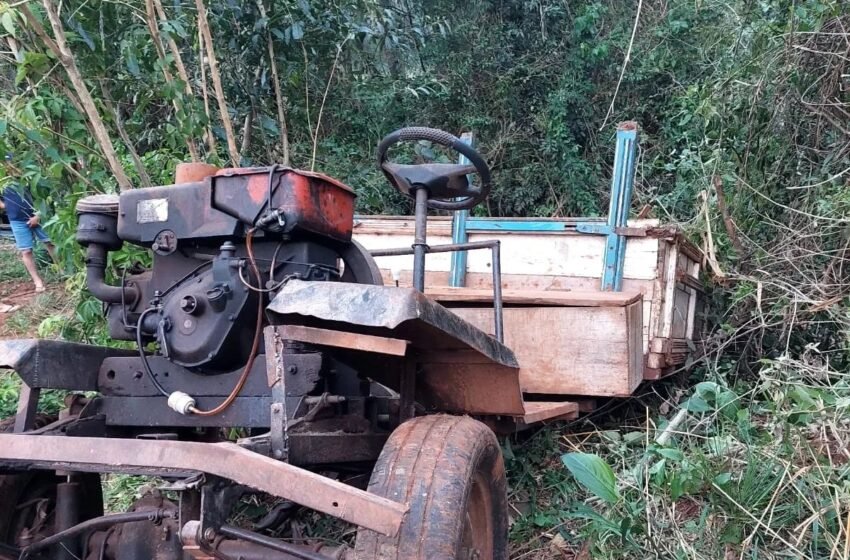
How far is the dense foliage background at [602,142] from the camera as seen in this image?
290 cm

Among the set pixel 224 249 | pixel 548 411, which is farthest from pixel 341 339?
pixel 548 411

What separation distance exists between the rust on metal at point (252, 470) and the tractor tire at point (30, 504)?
92 centimetres

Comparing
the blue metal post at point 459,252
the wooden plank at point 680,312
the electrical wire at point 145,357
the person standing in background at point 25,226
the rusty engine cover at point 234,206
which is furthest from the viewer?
the person standing in background at point 25,226

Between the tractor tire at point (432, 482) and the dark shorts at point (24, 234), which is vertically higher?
the tractor tire at point (432, 482)

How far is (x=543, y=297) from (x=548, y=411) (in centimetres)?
65

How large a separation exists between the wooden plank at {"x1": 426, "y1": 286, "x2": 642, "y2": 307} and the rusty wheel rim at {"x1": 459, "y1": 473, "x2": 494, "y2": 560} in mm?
1399

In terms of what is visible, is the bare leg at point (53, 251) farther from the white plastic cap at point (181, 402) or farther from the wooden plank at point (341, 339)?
the wooden plank at point (341, 339)

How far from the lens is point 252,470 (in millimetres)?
1612

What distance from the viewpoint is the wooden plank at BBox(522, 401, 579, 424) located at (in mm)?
3064

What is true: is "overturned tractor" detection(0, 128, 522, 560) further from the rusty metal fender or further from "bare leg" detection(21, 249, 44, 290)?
"bare leg" detection(21, 249, 44, 290)

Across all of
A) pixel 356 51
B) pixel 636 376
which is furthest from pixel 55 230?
pixel 356 51

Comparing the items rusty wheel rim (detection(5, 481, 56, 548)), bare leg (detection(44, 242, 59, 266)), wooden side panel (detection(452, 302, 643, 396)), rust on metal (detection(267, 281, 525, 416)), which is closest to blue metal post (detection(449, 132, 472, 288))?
wooden side panel (detection(452, 302, 643, 396))

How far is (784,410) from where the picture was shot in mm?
3125

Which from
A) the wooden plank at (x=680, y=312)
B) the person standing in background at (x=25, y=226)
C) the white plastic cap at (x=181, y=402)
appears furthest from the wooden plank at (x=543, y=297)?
the person standing in background at (x=25, y=226)
